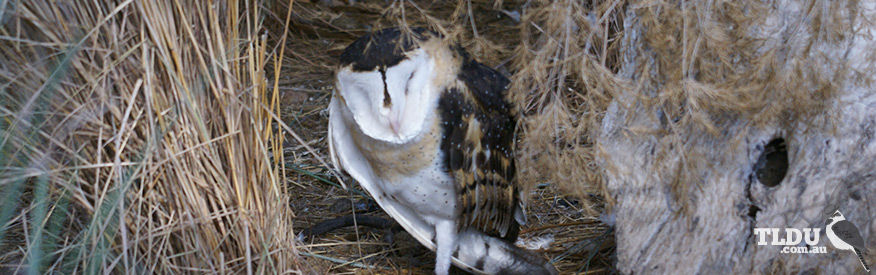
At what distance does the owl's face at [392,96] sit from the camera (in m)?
1.60

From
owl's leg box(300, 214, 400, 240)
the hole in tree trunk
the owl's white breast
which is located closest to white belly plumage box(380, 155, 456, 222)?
the owl's white breast

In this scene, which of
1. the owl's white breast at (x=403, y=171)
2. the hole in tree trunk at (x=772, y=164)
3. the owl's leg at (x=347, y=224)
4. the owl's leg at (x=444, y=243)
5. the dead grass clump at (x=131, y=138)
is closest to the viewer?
the dead grass clump at (x=131, y=138)

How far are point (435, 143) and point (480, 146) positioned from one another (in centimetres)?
14

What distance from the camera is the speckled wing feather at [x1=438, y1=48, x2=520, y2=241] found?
1.71 meters

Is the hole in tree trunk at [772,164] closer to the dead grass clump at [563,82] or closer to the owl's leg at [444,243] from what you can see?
the dead grass clump at [563,82]

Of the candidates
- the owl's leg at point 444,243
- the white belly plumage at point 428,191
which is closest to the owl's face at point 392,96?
the white belly plumage at point 428,191

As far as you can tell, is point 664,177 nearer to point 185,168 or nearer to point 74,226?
point 185,168

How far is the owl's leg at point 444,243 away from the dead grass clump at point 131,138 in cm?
54

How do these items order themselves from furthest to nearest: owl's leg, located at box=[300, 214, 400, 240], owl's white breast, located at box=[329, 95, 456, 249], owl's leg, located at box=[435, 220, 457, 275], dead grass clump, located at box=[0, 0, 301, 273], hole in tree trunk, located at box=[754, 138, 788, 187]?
owl's leg, located at box=[300, 214, 400, 240] → owl's leg, located at box=[435, 220, 457, 275] → owl's white breast, located at box=[329, 95, 456, 249] → hole in tree trunk, located at box=[754, 138, 788, 187] → dead grass clump, located at box=[0, 0, 301, 273]

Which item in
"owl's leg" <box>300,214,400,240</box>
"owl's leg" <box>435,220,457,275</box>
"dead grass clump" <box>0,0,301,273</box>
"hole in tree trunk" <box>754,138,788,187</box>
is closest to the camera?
"dead grass clump" <box>0,0,301,273</box>

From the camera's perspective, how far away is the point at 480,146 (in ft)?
5.84

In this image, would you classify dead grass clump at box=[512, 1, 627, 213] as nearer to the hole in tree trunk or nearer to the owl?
the owl

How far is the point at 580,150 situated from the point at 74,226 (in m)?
1.04

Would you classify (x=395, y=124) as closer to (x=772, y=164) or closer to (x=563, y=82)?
(x=563, y=82)
